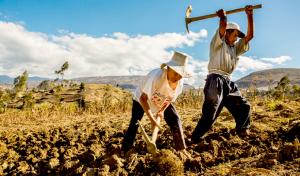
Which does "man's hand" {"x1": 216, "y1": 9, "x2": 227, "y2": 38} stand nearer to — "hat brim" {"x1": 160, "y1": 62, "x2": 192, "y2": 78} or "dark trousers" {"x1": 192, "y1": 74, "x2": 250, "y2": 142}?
"dark trousers" {"x1": 192, "y1": 74, "x2": 250, "y2": 142}

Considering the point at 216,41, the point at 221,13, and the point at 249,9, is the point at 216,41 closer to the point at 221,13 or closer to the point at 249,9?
the point at 221,13

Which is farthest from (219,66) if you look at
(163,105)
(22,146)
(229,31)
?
(22,146)

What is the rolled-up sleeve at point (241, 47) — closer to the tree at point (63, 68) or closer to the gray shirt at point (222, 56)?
the gray shirt at point (222, 56)

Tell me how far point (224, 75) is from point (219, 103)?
0.31m

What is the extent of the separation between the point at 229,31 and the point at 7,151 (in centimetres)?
342

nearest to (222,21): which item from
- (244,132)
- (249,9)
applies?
(249,9)

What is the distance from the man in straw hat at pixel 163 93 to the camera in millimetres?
3197

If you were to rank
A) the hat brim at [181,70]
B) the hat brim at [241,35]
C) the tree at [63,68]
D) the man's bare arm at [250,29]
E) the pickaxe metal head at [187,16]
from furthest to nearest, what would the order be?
the tree at [63,68]
the pickaxe metal head at [187,16]
the hat brim at [241,35]
the man's bare arm at [250,29]
the hat brim at [181,70]

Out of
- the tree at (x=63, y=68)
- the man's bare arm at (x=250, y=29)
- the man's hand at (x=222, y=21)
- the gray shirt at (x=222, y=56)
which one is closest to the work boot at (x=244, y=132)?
the gray shirt at (x=222, y=56)

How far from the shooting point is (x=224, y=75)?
3895 millimetres

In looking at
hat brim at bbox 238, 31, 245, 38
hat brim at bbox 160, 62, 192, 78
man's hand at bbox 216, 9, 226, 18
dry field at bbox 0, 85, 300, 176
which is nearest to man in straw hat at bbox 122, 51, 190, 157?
hat brim at bbox 160, 62, 192, 78

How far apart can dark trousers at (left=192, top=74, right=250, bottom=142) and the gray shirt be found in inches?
3.4

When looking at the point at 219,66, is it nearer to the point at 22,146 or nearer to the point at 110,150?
the point at 110,150

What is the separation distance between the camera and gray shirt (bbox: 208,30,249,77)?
12.7 feet
